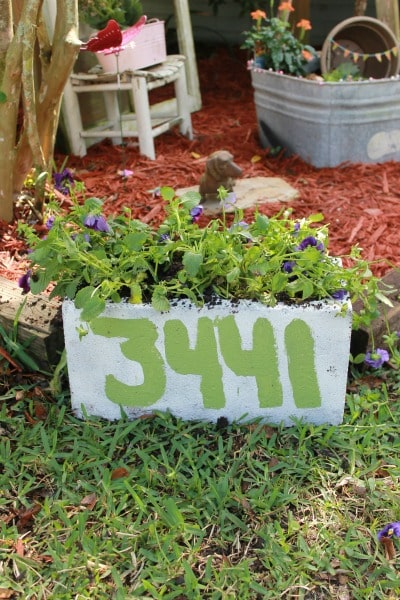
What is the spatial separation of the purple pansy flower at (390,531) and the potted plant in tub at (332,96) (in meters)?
2.34

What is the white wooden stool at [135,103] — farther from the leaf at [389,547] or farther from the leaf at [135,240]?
the leaf at [389,547]

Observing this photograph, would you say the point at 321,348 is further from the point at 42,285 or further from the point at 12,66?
the point at 12,66

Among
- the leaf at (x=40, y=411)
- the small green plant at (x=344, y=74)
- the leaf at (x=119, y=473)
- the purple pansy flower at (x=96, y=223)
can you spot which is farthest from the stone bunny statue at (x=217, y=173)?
the leaf at (x=119, y=473)

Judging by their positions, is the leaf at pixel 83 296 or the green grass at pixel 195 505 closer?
the green grass at pixel 195 505

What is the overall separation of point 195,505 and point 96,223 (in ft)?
2.76

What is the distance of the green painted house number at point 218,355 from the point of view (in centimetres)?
185

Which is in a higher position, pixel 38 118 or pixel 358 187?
pixel 38 118

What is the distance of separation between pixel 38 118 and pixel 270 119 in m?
1.55

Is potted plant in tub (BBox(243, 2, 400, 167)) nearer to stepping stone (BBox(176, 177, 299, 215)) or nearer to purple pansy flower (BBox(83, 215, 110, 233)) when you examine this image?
stepping stone (BBox(176, 177, 299, 215))

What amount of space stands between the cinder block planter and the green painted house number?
193 cm

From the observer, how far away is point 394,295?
7.64 feet

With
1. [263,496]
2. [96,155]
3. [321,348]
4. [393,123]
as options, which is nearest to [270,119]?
[393,123]

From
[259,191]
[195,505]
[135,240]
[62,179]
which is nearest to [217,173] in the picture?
[259,191]

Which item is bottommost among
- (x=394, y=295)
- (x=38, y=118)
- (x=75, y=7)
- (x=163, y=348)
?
(x=394, y=295)
